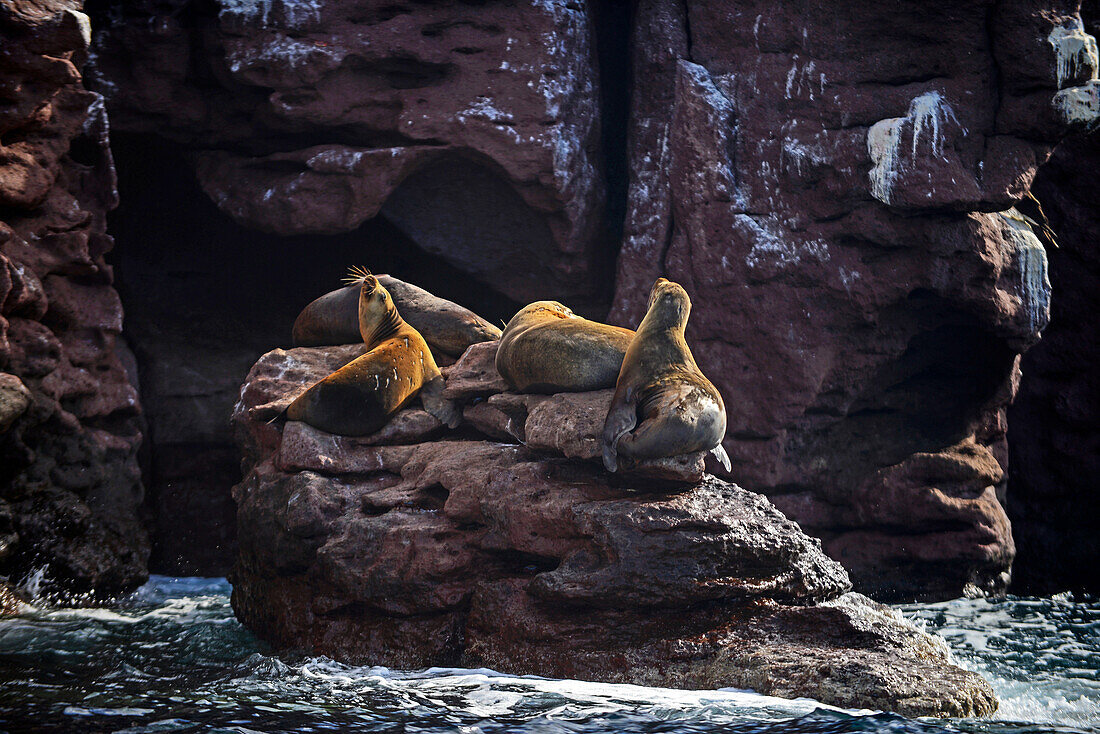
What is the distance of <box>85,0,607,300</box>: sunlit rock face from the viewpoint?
7.38 meters

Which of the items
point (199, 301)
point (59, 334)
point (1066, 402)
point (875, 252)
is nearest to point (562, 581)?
A: point (875, 252)

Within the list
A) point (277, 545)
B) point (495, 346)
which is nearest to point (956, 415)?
point (495, 346)

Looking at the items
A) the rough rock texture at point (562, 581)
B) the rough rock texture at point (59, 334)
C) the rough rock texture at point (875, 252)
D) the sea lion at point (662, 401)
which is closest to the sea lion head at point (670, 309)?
the sea lion at point (662, 401)

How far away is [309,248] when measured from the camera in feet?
29.7

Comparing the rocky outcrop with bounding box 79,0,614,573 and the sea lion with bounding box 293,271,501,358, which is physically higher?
the rocky outcrop with bounding box 79,0,614,573

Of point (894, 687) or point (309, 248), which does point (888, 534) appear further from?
point (309, 248)

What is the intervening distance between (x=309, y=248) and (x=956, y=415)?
6.57m

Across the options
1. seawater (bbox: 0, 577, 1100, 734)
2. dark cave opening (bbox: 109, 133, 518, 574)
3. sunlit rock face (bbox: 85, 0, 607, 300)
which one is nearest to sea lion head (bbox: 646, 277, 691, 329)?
seawater (bbox: 0, 577, 1100, 734)

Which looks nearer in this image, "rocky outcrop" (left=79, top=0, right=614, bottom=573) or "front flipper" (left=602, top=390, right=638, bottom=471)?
"front flipper" (left=602, top=390, right=638, bottom=471)

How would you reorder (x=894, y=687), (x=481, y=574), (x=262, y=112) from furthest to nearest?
(x=262, y=112)
(x=481, y=574)
(x=894, y=687)

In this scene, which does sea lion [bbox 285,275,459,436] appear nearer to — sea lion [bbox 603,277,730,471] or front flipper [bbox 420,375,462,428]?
front flipper [bbox 420,375,462,428]

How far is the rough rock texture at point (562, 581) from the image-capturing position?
3678mm

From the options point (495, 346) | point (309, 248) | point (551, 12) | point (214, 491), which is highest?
point (551, 12)

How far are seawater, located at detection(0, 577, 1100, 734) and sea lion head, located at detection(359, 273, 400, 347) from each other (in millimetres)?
2101
